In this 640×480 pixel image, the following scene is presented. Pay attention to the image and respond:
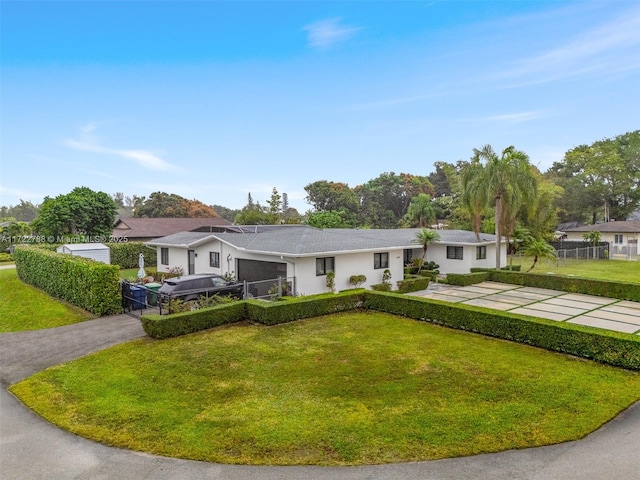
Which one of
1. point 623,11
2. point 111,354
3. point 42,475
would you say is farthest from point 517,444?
point 623,11

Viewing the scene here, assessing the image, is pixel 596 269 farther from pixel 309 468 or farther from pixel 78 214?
pixel 78 214

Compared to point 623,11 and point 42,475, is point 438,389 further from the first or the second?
point 623,11

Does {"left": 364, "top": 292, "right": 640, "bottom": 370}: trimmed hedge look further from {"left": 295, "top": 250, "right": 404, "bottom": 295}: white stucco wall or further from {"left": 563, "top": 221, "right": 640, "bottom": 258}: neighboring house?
{"left": 563, "top": 221, "right": 640, "bottom": 258}: neighboring house

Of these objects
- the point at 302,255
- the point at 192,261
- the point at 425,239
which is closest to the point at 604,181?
the point at 425,239

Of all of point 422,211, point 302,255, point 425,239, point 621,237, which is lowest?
point 621,237

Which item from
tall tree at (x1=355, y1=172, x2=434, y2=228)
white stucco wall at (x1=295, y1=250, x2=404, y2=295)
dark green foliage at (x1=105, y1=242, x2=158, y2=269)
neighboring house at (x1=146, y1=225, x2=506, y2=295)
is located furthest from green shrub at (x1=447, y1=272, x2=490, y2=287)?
tall tree at (x1=355, y1=172, x2=434, y2=228)

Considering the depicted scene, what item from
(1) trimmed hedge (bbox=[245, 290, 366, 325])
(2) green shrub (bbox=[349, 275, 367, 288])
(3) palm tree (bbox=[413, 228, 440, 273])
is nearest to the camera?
(1) trimmed hedge (bbox=[245, 290, 366, 325])

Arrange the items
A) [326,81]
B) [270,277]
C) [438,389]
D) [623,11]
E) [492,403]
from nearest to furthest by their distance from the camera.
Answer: [492,403] < [438,389] < [623,11] < [270,277] < [326,81]
